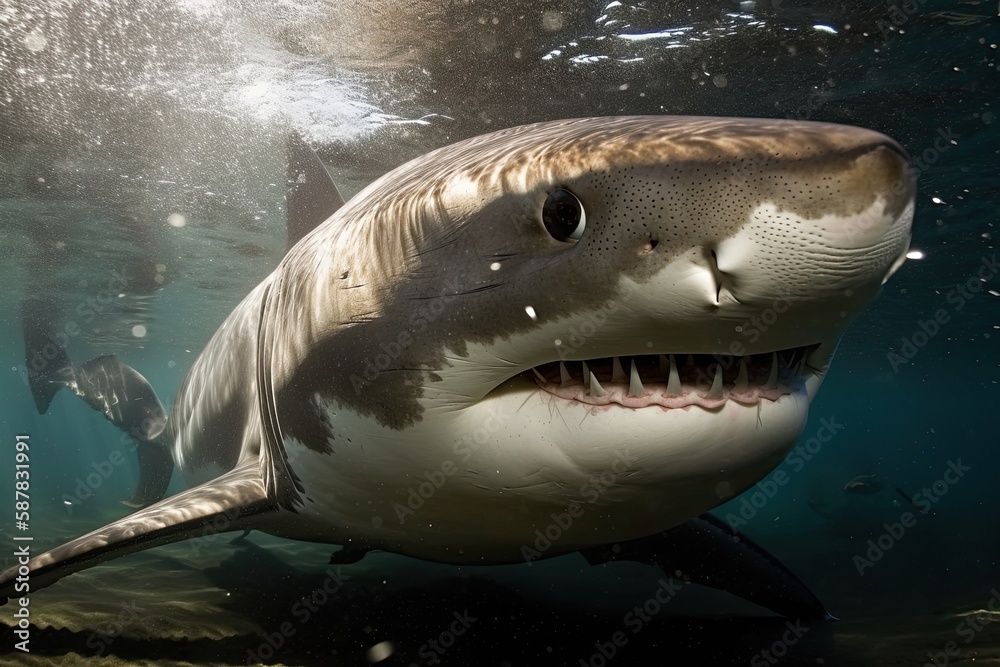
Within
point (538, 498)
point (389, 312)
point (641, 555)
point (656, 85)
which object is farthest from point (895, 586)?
point (389, 312)

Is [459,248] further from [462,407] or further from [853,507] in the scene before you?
[853,507]

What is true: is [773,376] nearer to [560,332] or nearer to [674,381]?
[674,381]

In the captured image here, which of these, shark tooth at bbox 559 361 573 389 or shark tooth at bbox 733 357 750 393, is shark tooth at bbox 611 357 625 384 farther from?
shark tooth at bbox 733 357 750 393

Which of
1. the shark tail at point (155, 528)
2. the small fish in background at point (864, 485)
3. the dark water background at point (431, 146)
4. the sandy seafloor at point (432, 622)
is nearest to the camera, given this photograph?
the shark tail at point (155, 528)

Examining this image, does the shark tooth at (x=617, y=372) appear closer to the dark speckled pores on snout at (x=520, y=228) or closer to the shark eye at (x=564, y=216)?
the dark speckled pores on snout at (x=520, y=228)

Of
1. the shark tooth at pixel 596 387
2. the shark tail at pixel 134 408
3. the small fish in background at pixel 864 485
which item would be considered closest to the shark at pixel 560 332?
the shark tooth at pixel 596 387

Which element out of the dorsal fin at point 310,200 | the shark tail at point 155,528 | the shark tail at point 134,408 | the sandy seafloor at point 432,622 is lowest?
the shark tail at point 134,408

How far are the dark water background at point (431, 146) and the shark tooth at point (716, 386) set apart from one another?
88.1 inches

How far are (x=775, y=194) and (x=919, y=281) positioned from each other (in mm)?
21727

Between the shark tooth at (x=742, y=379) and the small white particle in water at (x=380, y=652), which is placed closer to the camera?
the shark tooth at (x=742, y=379)

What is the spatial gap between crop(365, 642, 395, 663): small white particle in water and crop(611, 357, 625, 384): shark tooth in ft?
9.68

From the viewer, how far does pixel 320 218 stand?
6.34m

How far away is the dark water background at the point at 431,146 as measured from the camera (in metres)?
4.24

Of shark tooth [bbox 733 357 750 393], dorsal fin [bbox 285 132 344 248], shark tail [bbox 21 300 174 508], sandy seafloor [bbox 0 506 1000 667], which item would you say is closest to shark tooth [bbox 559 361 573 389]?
shark tooth [bbox 733 357 750 393]
